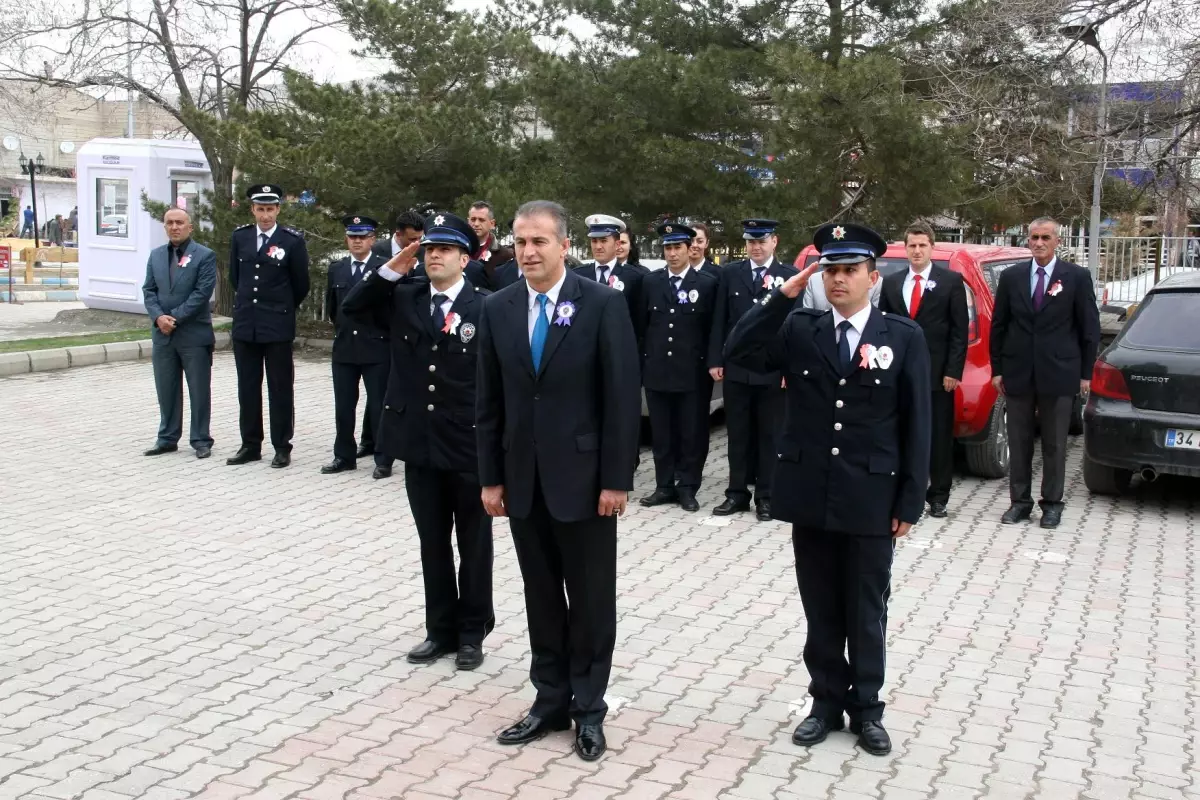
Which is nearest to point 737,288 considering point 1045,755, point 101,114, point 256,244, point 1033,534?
point 1033,534

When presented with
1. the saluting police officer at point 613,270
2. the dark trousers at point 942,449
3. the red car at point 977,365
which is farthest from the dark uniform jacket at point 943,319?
the saluting police officer at point 613,270

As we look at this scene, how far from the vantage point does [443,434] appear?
5.68 meters

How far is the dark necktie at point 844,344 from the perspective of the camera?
4871 millimetres

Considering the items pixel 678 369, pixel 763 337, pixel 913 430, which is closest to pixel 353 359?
pixel 678 369

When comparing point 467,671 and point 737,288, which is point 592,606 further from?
point 737,288

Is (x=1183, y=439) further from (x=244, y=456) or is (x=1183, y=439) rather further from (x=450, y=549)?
(x=244, y=456)

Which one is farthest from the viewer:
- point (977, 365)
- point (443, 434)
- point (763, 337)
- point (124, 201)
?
point (124, 201)

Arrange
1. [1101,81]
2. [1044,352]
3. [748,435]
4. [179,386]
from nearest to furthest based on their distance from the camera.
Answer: [1044,352] < [748,435] < [179,386] < [1101,81]

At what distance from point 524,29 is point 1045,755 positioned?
14981 mm

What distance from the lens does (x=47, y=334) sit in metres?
19.6

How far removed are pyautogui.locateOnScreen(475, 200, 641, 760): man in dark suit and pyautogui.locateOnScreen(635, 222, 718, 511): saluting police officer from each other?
427 cm

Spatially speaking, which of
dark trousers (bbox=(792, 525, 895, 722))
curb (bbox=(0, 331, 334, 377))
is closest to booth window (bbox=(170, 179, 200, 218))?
curb (bbox=(0, 331, 334, 377))

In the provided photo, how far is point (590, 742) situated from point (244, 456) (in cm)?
630

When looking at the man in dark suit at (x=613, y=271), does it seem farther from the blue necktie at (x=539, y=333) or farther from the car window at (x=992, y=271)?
the blue necktie at (x=539, y=333)
